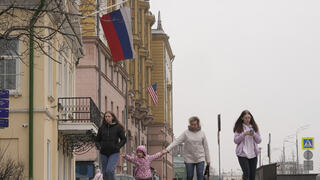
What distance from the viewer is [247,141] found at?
2023 cm

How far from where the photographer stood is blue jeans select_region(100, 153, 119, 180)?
20547mm

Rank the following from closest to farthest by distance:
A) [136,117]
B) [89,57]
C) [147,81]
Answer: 1. [89,57]
2. [136,117]
3. [147,81]

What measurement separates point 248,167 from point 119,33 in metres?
30.9

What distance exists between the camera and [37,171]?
99.2 feet

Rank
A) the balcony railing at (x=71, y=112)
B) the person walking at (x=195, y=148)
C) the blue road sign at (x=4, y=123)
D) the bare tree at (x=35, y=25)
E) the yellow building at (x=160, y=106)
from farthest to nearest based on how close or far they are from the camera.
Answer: the yellow building at (x=160, y=106), the balcony railing at (x=71, y=112), the blue road sign at (x=4, y=123), the person walking at (x=195, y=148), the bare tree at (x=35, y=25)

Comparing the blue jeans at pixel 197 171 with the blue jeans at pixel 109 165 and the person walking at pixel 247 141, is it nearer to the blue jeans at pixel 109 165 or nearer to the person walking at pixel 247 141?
the person walking at pixel 247 141

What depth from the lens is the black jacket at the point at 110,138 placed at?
68.2 feet

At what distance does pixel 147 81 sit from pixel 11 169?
238 ft

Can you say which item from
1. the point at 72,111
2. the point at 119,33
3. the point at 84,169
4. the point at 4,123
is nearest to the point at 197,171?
the point at 4,123

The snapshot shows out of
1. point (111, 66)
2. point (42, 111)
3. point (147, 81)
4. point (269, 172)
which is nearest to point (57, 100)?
point (42, 111)

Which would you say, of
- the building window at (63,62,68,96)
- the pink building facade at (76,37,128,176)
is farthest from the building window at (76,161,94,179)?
the building window at (63,62,68,96)

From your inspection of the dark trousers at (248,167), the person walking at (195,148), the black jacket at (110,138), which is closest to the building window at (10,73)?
the black jacket at (110,138)

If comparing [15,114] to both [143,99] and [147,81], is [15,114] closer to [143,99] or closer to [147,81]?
[143,99]

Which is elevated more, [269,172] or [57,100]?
[57,100]
